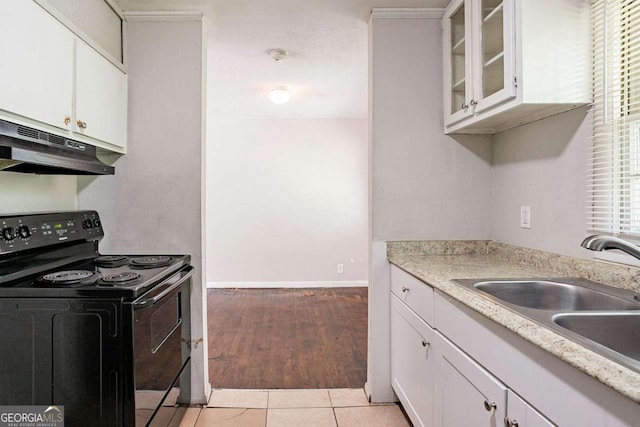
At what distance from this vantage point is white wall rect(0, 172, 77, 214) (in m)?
1.70

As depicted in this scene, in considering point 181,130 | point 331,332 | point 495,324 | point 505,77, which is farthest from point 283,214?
point 495,324

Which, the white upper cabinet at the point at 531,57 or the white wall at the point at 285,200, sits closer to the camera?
the white upper cabinet at the point at 531,57

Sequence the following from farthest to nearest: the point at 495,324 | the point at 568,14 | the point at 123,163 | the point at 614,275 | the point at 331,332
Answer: the point at 331,332 → the point at 123,163 → the point at 568,14 → the point at 614,275 → the point at 495,324

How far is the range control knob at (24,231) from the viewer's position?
5.19ft

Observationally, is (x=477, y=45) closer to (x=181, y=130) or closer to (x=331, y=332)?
(x=181, y=130)

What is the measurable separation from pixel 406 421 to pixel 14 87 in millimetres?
2330

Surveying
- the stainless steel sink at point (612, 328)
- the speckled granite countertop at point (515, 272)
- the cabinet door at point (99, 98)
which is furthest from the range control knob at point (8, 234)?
the stainless steel sink at point (612, 328)

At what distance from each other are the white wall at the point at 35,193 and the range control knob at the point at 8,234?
20 cm

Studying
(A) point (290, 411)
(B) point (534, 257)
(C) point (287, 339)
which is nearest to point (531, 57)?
(B) point (534, 257)

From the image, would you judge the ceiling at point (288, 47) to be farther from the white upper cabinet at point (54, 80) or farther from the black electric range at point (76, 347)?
the black electric range at point (76, 347)

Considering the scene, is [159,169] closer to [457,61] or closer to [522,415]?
[457,61]

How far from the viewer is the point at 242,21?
2328mm

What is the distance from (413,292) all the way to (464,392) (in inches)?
22.3

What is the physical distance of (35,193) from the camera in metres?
1.88
